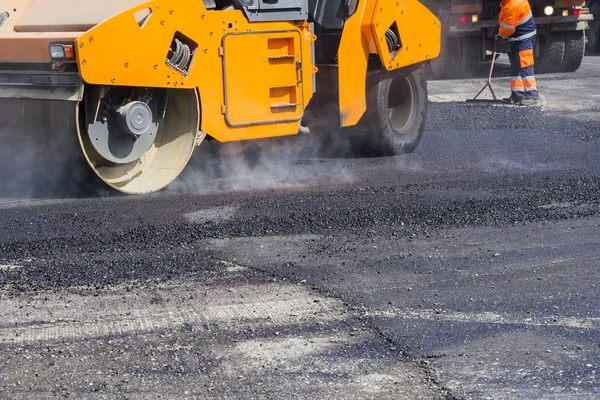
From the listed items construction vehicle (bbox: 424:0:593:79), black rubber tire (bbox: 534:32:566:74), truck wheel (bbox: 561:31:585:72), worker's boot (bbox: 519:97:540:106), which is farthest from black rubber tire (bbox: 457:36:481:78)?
worker's boot (bbox: 519:97:540:106)

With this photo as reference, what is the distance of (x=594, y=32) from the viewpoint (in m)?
20.1

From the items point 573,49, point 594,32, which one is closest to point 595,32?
point 594,32

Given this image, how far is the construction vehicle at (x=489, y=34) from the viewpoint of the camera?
15.2m

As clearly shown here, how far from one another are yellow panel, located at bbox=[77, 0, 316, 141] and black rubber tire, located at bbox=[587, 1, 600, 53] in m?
13.9

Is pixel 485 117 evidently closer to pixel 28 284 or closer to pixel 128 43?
pixel 128 43

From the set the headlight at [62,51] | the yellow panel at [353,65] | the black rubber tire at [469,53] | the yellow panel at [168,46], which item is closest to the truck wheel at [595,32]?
the black rubber tire at [469,53]

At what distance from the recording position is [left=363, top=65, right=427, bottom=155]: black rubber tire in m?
8.69

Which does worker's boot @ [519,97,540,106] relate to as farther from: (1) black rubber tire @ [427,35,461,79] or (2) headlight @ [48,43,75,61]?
(2) headlight @ [48,43,75,61]

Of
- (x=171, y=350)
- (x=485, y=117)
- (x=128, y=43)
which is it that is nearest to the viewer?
(x=171, y=350)

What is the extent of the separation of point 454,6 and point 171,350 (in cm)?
1216

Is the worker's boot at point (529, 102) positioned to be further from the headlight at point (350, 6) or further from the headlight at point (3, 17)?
the headlight at point (3, 17)

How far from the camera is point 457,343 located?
13.2ft

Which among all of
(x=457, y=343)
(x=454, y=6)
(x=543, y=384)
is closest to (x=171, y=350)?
(x=457, y=343)

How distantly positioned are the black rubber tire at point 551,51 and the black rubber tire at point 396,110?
7595mm
